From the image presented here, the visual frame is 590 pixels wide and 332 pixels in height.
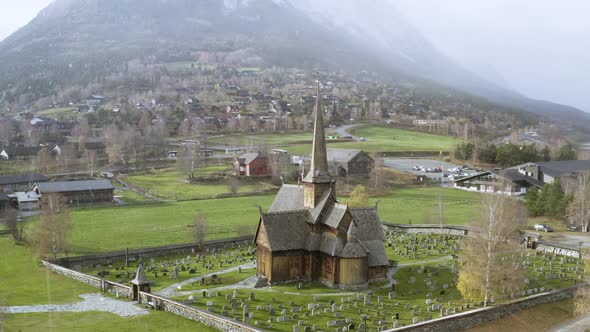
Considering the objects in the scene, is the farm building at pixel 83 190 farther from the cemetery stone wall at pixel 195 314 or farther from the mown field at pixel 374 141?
the mown field at pixel 374 141

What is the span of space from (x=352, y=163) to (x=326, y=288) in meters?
61.0

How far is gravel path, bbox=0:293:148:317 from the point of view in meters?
35.9

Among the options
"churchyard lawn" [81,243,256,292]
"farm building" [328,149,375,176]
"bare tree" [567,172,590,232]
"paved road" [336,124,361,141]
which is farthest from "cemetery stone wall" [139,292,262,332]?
"paved road" [336,124,361,141]

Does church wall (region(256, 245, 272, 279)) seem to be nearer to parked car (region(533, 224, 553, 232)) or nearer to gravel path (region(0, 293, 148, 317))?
gravel path (region(0, 293, 148, 317))

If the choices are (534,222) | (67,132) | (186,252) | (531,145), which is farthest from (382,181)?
(67,132)

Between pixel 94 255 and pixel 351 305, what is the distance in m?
25.8

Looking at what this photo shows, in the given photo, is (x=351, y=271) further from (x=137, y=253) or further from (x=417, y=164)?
(x=417, y=164)

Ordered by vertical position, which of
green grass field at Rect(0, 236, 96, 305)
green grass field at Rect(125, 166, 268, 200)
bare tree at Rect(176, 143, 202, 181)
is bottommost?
green grass field at Rect(0, 236, 96, 305)

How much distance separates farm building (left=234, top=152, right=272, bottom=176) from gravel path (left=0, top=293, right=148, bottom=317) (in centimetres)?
6145

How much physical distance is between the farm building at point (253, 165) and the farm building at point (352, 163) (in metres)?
12.1

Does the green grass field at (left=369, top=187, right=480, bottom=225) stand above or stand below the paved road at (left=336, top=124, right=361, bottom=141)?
below

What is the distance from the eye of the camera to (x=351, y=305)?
123 ft

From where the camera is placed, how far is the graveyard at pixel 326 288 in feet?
115

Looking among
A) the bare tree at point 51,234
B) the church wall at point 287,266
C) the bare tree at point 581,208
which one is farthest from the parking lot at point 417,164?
the bare tree at point 51,234
